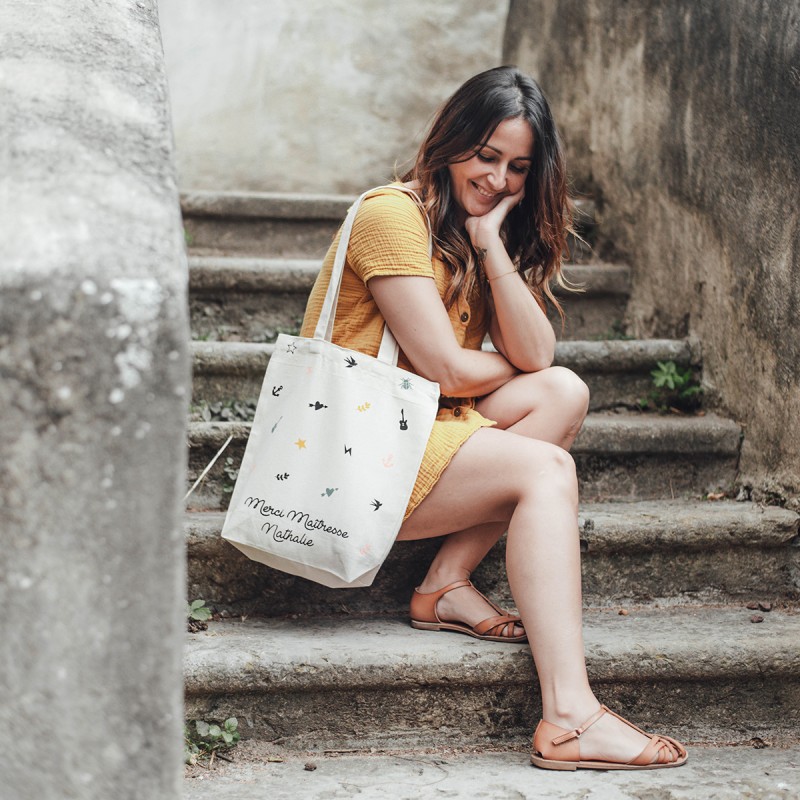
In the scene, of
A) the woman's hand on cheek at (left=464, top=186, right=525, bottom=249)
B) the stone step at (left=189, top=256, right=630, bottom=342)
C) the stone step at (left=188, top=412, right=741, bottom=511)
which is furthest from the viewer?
the stone step at (left=189, top=256, right=630, bottom=342)

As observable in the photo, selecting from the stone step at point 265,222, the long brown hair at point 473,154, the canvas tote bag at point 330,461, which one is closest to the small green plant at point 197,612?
the canvas tote bag at point 330,461

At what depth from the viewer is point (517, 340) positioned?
2.12 m

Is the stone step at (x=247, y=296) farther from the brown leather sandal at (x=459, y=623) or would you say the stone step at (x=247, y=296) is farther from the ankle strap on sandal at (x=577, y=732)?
the ankle strap on sandal at (x=577, y=732)

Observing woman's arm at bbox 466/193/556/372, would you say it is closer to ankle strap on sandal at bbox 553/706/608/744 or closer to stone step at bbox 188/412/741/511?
stone step at bbox 188/412/741/511

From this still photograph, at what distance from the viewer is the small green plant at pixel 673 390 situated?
283 centimetres

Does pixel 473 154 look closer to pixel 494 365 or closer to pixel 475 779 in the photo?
pixel 494 365

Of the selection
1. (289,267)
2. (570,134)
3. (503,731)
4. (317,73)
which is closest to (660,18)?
(570,134)

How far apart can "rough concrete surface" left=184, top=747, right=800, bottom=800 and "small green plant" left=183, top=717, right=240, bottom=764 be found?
0.12 feet

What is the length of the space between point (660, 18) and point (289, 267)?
56.3 inches

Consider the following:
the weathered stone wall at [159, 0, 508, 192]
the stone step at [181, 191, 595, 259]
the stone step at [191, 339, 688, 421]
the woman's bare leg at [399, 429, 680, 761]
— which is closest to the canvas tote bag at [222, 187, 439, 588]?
the woman's bare leg at [399, 429, 680, 761]

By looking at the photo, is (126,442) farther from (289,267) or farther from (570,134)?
(570,134)

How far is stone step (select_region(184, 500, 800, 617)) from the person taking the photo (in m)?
2.15

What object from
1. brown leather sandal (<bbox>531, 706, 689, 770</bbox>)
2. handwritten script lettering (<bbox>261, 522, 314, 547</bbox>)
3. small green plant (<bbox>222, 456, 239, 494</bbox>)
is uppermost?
handwritten script lettering (<bbox>261, 522, 314, 547</bbox>)

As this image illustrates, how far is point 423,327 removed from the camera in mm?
1991
